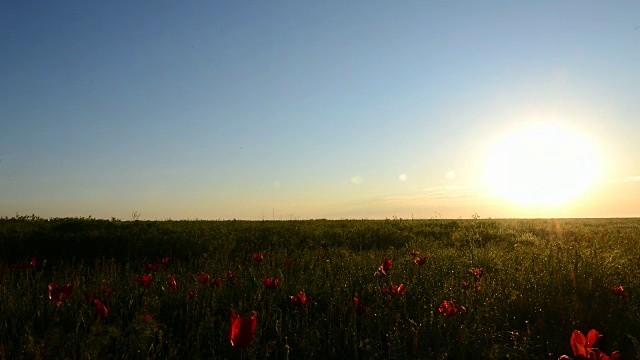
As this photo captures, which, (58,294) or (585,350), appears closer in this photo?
(585,350)

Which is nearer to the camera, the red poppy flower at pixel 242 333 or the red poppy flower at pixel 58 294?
the red poppy flower at pixel 242 333

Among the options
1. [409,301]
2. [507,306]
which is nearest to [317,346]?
[409,301]

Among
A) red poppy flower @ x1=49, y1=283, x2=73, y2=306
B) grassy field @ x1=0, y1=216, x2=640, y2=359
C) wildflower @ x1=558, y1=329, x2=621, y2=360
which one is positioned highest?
red poppy flower @ x1=49, y1=283, x2=73, y2=306

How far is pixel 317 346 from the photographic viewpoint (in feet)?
10.1

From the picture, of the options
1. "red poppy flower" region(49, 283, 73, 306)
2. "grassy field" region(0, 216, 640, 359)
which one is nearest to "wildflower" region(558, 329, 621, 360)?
"grassy field" region(0, 216, 640, 359)

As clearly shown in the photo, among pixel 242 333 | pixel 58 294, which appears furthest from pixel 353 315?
pixel 58 294

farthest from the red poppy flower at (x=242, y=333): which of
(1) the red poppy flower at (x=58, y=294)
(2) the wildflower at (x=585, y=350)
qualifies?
(1) the red poppy flower at (x=58, y=294)

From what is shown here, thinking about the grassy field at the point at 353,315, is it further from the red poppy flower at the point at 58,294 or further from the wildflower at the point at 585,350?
the wildflower at the point at 585,350

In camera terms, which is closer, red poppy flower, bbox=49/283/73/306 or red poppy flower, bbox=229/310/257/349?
red poppy flower, bbox=229/310/257/349

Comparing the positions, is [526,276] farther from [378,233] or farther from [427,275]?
[378,233]

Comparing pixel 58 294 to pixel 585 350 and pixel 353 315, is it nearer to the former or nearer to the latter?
pixel 353 315

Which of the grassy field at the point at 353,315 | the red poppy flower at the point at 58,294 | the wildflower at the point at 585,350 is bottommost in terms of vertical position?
the grassy field at the point at 353,315

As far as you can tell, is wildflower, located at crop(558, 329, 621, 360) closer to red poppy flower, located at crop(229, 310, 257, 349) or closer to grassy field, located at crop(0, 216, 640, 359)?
grassy field, located at crop(0, 216, 640, 359)

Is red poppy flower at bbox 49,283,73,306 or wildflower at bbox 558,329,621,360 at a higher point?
red poppy flower at bbox 49,283,73,306
